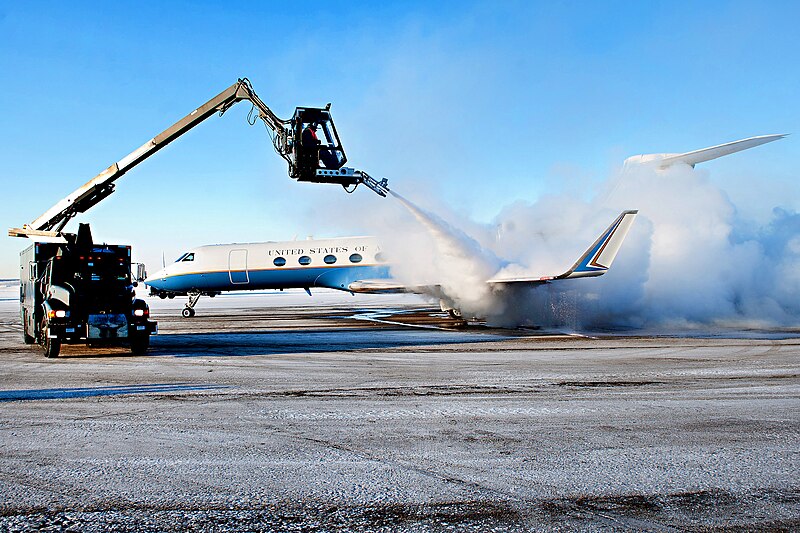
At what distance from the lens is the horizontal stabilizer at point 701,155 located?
86.3 ft

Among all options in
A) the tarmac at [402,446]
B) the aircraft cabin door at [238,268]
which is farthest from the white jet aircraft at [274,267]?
the tarmac at [402,446]

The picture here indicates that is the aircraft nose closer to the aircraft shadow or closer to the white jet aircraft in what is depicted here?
the white jet aircraft

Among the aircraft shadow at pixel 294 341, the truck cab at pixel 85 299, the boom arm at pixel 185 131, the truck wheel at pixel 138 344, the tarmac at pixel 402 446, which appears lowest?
the tarmac at pixel 402 446

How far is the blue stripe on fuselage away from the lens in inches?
1271

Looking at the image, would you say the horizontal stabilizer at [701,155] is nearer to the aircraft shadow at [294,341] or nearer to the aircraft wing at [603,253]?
the aircraft wing at [603,253]

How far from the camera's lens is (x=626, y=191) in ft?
96.1

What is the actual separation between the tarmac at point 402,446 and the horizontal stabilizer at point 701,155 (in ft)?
54.0

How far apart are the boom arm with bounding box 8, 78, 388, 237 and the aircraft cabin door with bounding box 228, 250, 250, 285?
46.8 ft

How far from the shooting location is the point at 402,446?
21.5 ft

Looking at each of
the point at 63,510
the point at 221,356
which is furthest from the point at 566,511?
the point at 221,356

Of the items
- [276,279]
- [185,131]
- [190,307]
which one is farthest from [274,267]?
[185,131]

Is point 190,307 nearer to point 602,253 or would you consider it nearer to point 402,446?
point 602,253

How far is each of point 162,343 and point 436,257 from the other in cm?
1094

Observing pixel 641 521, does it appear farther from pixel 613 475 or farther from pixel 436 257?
pixel 436 257
